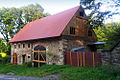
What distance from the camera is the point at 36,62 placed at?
1627 cm

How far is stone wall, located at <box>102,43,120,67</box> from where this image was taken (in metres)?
7.01

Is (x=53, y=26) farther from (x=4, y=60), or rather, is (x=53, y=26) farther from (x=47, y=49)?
(x=4, y=60)

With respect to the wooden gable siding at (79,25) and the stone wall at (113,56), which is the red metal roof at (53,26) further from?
the stone wall at (113,56)

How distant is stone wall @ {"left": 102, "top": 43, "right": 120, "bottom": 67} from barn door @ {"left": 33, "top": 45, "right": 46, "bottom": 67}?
8.05 metres

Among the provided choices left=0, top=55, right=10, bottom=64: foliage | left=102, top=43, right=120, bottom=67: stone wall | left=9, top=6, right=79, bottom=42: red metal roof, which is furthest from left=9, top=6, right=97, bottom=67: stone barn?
left=0, top=55, right=10, bottom=64: foliage

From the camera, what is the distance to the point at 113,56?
728 centimetres

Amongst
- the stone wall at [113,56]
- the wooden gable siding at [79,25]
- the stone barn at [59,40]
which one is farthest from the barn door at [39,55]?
the stone wall at [113,56]

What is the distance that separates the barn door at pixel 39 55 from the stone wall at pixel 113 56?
805 cm

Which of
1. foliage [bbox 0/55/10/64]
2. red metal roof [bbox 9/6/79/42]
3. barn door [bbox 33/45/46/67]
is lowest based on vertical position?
foliage [bbox 0/55/10/64]

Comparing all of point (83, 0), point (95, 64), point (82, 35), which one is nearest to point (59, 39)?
point (82, 35)

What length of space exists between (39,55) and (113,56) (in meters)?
10.3

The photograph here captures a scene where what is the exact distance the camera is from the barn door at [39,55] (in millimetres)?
14189

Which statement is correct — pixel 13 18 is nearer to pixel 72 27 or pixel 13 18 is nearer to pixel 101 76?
pixel 72 27

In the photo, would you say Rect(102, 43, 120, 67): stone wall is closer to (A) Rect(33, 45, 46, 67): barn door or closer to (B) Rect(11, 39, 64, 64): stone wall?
(B) Rect(11, 39, 64, 64): stone wall
